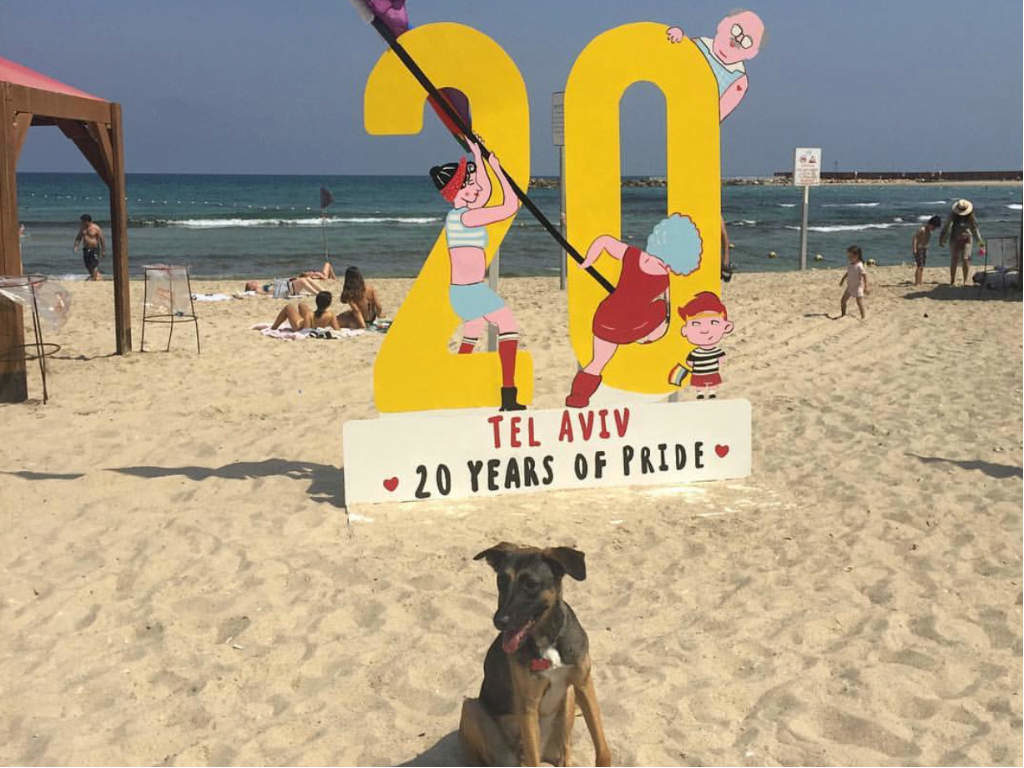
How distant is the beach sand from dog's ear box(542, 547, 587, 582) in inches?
34.1

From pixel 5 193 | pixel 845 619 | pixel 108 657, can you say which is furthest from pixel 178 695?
pixel 5 193

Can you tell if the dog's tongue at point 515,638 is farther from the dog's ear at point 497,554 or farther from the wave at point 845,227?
the wave at point 845,227

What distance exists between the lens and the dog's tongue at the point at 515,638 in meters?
2.81

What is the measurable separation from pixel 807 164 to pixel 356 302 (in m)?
10.6

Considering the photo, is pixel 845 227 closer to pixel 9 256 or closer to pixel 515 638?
pixel 9 256

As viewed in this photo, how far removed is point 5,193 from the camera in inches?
Result: 343

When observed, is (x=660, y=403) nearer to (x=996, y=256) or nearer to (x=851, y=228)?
(x=996, y=256)

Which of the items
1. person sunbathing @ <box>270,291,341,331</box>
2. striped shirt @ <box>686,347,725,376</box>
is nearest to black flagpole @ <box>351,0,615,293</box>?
striped shirt @ <box>686,347,725,376</box>

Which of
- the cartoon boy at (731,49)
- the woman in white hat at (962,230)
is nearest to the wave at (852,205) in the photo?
the woman in white hat at (962,230)

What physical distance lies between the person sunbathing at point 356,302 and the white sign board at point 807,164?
997 cm

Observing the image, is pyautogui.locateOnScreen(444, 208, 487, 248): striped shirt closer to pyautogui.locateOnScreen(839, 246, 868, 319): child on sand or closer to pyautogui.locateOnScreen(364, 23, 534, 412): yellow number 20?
pyautogui.locateOnScreen(364, 23, 534, 412): yellow number 20

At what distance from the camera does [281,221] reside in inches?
1836

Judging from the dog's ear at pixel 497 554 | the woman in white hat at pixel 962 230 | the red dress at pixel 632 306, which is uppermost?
the woman in white hat at pixel 962 230

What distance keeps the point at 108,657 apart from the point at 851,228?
40405 mm
